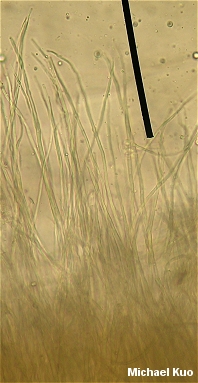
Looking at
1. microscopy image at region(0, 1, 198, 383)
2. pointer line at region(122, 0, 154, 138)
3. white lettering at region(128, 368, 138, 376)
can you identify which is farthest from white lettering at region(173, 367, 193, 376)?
pointer line at region(122, 0, 154, 138)

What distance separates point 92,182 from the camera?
2.26 meters

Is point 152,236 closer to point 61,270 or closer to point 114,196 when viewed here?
point 114,196

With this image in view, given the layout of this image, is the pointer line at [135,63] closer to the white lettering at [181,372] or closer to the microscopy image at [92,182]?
the microscopy image at [92,182]

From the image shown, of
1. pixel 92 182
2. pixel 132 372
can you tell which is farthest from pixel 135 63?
pixel 132 372

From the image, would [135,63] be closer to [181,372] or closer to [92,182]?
[92,182]

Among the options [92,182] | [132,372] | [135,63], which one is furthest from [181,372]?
[135,63]

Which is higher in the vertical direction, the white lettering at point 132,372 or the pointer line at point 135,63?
the pointer line at point 135,63

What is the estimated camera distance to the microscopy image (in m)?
2.24

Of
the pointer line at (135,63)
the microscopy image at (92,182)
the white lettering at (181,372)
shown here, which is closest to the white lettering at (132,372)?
the microscopy image at (92,182)

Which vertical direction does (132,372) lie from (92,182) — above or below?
below

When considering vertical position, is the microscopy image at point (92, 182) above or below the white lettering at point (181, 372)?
above

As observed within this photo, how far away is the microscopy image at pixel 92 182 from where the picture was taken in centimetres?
224

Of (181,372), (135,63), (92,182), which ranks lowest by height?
(181,372)

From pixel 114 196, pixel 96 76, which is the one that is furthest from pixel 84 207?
pixel 96 76
